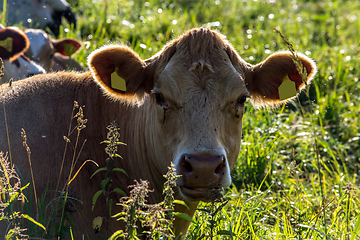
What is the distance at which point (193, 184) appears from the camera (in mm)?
2832

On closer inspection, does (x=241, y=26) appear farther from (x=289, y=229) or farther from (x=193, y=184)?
(x=193, y=184)

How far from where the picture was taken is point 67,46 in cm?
732

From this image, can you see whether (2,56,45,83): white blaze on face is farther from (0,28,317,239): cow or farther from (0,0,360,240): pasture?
(0,28,317,239): cow

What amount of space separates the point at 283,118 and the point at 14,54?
13.2 feet

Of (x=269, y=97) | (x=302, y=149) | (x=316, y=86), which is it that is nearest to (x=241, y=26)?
(x=316, y=86)

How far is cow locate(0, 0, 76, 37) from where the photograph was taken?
895 centimetres

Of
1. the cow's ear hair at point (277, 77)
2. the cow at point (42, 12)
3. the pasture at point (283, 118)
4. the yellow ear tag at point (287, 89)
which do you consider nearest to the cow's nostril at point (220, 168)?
the pasture at point (283, 118)

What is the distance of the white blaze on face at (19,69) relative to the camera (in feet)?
21.1

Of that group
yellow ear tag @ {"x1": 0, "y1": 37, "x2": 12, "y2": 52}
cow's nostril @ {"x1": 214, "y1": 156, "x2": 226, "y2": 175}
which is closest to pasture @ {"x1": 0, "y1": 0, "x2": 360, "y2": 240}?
cow's nostril @ {"x1": 214, "y1": 156, "x2": 226, "y2": 175}

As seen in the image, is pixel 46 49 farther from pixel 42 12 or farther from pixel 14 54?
pixel 42 12

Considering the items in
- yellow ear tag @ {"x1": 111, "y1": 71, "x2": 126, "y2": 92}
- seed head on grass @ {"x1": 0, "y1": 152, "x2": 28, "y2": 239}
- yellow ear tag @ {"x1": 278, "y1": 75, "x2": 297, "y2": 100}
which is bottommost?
seed head on grass @ {"x1": 0, "y1": 152, "x2": 28, "y2": 239}

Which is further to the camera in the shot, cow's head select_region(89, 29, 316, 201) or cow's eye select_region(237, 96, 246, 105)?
cow's eye select_region(237, 96, 246, 105)

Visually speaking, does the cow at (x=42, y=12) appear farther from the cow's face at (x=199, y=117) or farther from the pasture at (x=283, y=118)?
the cow's face at (x=199, y=117)

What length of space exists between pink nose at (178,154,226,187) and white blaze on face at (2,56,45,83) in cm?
429
